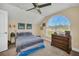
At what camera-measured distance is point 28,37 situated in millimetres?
2170

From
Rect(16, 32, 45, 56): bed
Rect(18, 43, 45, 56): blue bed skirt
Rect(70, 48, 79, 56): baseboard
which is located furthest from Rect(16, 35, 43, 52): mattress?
Rect(70, 48, 79, 56): baseboard

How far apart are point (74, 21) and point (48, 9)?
644mm

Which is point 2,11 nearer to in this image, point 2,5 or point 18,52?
point 2,5

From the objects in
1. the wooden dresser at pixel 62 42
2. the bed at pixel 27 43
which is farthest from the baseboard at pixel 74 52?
the bed at pixel 27 43

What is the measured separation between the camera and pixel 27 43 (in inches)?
85.2

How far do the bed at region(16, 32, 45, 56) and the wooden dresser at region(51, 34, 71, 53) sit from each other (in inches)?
11.2

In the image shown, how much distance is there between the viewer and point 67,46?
2.18 metres

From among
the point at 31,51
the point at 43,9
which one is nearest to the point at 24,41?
the point at 31,51

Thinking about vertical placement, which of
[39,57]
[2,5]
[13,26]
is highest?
[2,5]

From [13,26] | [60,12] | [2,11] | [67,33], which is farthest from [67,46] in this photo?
[2,11]

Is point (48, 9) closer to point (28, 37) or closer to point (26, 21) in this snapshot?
point (26, 21)

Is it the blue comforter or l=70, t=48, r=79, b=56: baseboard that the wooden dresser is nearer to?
l=70, t=48, r=79, b=56: baseboard

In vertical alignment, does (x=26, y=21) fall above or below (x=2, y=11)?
below

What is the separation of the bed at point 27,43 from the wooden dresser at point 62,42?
284 mm
